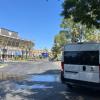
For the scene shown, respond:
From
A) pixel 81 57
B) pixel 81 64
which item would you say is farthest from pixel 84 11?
pixel 81 64

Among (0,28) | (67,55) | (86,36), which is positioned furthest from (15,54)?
(67,55)

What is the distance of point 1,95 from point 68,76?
315 cm

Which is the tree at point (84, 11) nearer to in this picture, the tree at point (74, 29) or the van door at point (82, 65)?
the van door at point (82, 65)

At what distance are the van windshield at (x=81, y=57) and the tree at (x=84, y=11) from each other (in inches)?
61.4

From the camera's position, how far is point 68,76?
14.9 meters

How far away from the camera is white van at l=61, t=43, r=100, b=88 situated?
13.4m

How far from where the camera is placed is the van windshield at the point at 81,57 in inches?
533

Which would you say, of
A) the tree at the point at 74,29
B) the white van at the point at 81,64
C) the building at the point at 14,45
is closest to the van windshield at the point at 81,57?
the white van at the point at 81,64

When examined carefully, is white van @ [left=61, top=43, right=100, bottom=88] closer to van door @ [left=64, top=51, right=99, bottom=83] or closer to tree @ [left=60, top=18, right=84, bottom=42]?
van door @ [left=64, top=51, right=99, bottom=83]

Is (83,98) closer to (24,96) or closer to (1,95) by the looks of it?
(24,96)

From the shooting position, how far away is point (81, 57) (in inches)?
559

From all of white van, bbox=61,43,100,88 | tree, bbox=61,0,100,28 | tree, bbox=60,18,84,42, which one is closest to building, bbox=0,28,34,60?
tree, bbox=60,18,84,42

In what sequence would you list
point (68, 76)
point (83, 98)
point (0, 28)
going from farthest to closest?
point (0, 28), point (68, 76), point (83, 98)

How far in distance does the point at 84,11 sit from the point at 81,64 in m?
2.21
